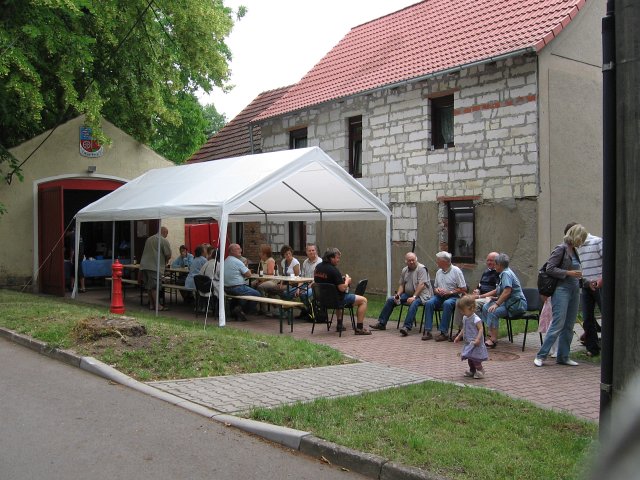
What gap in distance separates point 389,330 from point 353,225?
7797 millimetres

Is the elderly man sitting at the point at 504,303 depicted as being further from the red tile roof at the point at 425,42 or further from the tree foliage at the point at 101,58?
the tree foliage at the point at 101,58

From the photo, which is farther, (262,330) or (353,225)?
(353,225)

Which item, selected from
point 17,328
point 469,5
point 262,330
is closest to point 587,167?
point 469,5

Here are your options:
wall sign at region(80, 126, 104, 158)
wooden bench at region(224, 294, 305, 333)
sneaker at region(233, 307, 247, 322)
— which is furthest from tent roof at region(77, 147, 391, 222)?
wall sign at region(80, 126, 104, 158)

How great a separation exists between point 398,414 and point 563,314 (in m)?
3.51

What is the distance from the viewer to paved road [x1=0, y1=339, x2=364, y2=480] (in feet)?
15.2

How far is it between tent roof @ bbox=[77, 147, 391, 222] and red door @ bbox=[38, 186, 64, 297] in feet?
6.16

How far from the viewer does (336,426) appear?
216 inches

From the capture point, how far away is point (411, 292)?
461 inches

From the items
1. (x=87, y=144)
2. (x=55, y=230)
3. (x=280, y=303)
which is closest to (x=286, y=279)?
(x=280, y=303)

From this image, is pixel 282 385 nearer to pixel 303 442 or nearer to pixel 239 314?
pixel 303 442

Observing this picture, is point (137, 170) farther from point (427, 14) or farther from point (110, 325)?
point (110, 325)

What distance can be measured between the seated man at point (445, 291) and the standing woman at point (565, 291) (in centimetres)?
237

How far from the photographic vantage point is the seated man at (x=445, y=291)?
10641 millimetres
